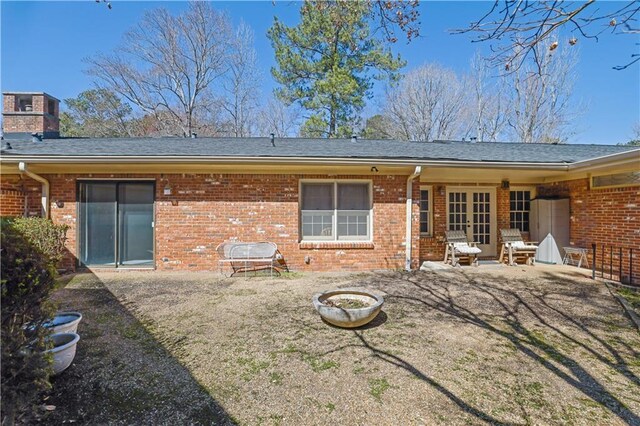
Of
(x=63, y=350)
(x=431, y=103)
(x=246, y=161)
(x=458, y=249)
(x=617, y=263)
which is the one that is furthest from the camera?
(x=431, y=103)

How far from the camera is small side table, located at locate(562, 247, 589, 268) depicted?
7778mm

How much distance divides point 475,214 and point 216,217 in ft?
24.8

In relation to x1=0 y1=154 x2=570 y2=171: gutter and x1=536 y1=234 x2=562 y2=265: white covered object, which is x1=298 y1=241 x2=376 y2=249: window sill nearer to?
x1=0 y1=154 x2=570 y2=171: gutter

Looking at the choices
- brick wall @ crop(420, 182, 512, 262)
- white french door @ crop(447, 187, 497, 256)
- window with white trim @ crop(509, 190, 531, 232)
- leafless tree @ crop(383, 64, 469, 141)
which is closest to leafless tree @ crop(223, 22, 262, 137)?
leafless tree @ crop(383, 64, 469, 141)

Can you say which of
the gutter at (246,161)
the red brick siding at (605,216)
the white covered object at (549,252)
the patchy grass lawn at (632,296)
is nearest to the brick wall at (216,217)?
the gutter at (246,161)

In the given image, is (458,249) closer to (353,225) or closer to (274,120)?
(353,225)

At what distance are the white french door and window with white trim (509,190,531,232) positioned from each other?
64 cm

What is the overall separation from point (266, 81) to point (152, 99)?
23.4ft

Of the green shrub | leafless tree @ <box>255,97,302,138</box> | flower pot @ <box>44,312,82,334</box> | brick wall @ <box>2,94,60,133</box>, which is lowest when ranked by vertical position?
flower pot @ <box>44,312,82,334</box>

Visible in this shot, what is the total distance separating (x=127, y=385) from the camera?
2.79 meters

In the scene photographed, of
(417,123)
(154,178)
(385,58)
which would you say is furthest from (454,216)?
(417,123)

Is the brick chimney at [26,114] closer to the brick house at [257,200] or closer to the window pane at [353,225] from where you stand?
the brick house at [257,200]

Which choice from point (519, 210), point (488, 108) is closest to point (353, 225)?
point (519, 210)

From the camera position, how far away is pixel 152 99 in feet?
61.0
